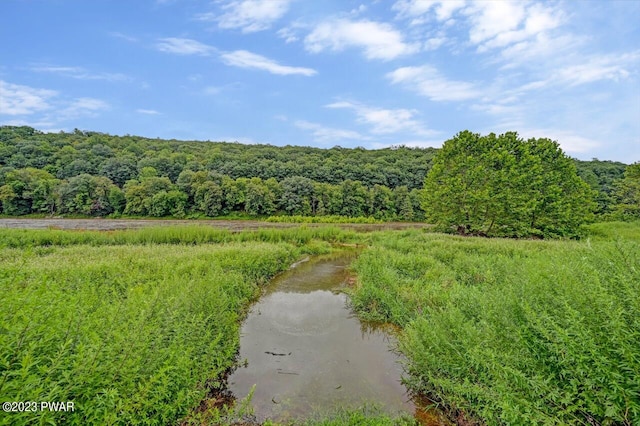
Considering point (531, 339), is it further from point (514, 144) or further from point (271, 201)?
point (271, 201)

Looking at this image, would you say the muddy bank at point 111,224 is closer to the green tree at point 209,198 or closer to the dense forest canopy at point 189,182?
the dense forest canopy at point 189,182

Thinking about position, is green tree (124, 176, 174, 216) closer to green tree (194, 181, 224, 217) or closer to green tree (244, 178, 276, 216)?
green tree (194, 181, 224, 217)

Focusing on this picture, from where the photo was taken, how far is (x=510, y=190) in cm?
2364

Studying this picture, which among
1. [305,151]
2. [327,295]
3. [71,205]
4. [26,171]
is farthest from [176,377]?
[305,151]

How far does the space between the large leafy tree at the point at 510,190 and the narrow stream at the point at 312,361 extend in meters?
18.4

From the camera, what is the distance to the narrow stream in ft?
16.8

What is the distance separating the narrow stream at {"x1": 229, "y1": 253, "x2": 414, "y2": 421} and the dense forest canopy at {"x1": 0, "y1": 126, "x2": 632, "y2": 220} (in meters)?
40.7

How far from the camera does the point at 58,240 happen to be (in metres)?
17.4

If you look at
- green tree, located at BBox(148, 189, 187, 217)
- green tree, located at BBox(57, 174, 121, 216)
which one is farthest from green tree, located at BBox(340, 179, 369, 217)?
green tree, located at BBox(57, 174, 121, 216)

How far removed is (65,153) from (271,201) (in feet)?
147

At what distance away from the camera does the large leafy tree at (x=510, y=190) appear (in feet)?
78.2

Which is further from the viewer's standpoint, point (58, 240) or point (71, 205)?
point (71, 205)

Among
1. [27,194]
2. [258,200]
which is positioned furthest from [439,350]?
[27,194]

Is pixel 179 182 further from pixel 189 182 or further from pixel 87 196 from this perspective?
pixel 87 196
